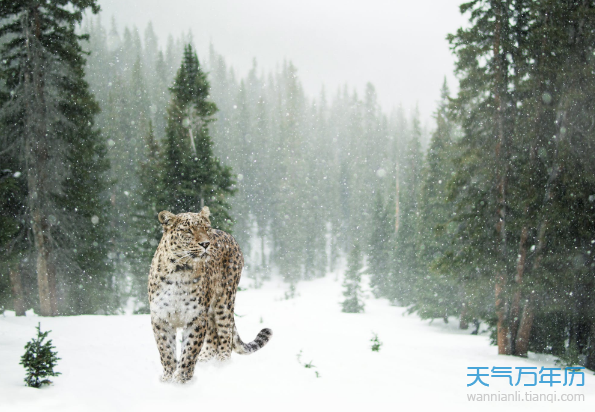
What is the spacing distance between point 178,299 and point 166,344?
65 cm

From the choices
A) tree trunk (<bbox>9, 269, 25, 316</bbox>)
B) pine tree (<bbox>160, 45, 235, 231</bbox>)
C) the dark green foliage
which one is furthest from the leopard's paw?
the dark green foliage

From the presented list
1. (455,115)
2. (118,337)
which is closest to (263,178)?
(455,115)

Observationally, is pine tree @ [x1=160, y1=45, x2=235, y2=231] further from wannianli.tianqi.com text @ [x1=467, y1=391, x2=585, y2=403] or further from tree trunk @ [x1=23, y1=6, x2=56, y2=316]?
wannianli.tianqi.com text @ [x1=467, y1=391, x2=585, y2=403]

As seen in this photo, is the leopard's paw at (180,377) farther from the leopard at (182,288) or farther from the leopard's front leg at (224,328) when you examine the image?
the leopard's front leg at (224,328)

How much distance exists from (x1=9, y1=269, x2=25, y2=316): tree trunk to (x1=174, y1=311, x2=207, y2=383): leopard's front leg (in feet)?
51.5

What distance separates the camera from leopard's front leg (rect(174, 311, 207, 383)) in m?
4.62

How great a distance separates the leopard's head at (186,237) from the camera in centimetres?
424

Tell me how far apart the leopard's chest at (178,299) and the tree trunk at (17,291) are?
1563 centimetres

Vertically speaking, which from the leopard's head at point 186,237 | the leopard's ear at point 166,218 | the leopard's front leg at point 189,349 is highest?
the leopard's ear at point 166,218

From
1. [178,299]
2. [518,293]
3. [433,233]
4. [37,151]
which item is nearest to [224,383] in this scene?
[178,299]

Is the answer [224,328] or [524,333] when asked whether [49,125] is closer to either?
[224,328]

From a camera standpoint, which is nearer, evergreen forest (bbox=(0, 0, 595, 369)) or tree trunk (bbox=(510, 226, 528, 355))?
evergreen forest (bbox=(0, 0, 595, 369))

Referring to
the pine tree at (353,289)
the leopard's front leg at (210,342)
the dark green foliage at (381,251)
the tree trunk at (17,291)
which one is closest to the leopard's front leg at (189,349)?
the leopard's front leg at (210,342)

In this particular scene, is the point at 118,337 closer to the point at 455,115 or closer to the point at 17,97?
the point at 17,97
